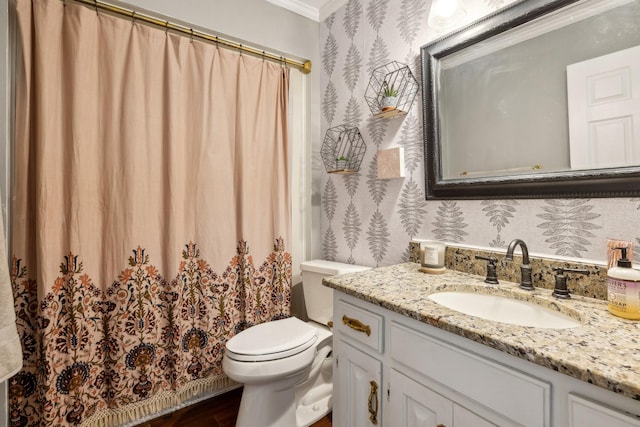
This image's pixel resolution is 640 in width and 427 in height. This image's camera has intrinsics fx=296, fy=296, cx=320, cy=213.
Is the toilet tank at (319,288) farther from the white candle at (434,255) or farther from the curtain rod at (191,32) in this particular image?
the curtain rod at (191,32)

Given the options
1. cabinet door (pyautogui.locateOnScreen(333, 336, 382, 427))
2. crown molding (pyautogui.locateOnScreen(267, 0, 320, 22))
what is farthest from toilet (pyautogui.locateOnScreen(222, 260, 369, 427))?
crown molding (pyautogui.locateOnScreen(267, 0, 320, 22))

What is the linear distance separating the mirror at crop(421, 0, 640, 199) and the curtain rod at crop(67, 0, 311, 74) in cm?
95

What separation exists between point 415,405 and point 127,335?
1.35 m

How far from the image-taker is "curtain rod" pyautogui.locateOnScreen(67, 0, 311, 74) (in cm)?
144

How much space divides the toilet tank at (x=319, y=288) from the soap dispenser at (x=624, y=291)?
3.63 ft

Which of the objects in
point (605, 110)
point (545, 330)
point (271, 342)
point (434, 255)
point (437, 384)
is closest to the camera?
point (545, 330)

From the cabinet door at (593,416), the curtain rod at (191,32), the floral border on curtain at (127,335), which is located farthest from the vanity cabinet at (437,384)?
the curtain rod at (191,32)

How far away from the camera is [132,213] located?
4.83ft

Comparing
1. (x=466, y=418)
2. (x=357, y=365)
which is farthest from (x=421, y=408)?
(x=357, y=365)

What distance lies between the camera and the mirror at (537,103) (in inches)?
36.8

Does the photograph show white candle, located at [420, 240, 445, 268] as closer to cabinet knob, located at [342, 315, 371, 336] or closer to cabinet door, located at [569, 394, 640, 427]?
cabinet knob, located at [342, 315, 371, 336]

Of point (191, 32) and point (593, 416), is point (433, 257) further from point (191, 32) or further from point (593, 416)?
point (191, 32)

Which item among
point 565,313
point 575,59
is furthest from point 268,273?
point 575,59

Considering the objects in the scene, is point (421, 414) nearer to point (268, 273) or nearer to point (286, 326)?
point (286, 326)
